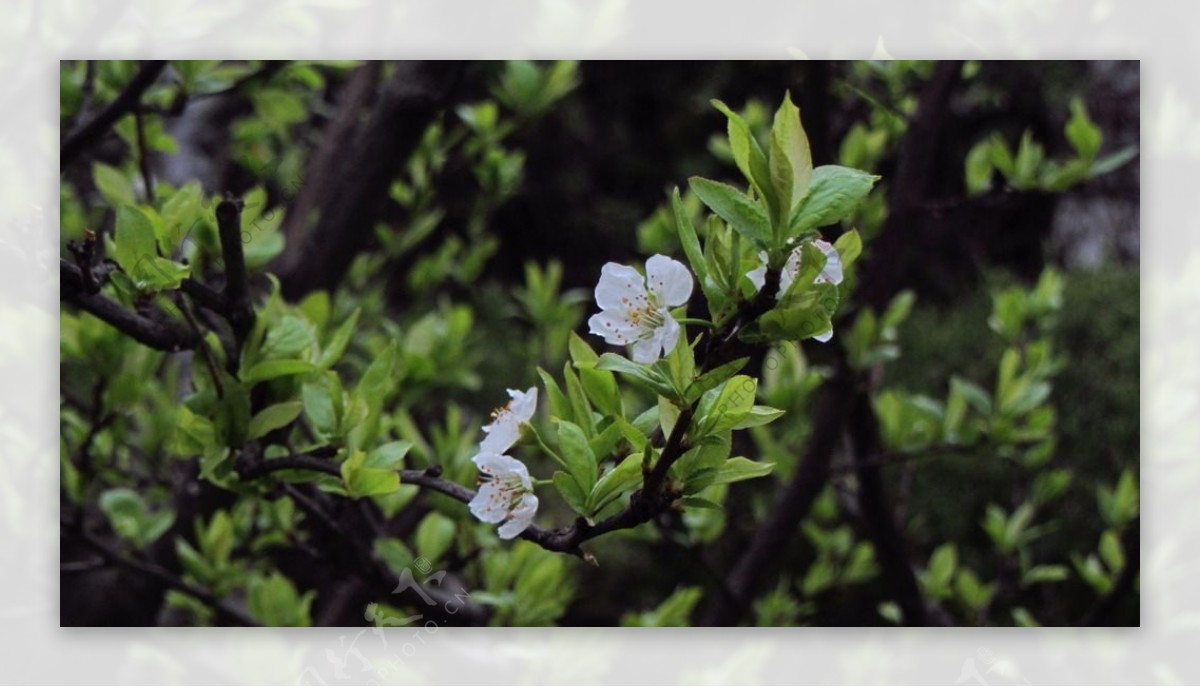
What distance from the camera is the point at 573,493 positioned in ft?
1.84

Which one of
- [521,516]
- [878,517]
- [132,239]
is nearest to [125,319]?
[132,239]

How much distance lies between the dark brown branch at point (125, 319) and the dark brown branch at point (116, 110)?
0.28 meters

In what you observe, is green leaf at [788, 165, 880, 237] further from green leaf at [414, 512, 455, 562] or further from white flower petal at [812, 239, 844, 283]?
green leaf at [414, 512, 455, 562]

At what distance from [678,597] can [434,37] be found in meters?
0.59

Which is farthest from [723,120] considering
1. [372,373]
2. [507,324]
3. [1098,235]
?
[372,373]

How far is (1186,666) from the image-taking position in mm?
1208

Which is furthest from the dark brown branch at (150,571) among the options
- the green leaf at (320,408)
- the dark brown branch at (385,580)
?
the green leaf at (320,408)

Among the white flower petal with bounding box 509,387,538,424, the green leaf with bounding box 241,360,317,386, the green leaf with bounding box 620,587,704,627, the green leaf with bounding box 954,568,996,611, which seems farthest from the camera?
the green leaf with bounding box 954,568,996,611

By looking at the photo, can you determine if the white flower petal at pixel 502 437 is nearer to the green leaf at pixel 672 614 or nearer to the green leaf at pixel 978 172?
the green leaf at pixel 672 614

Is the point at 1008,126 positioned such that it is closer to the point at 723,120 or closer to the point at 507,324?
the point at 723,120

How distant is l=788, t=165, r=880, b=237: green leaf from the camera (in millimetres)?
510

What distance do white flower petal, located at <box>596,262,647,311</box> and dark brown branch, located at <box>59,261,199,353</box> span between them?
273 mm

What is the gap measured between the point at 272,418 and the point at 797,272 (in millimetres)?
340

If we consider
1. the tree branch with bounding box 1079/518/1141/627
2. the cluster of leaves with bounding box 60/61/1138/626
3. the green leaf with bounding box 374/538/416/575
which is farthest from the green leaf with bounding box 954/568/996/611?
the green leaf with bounding box 374/538/416/575
